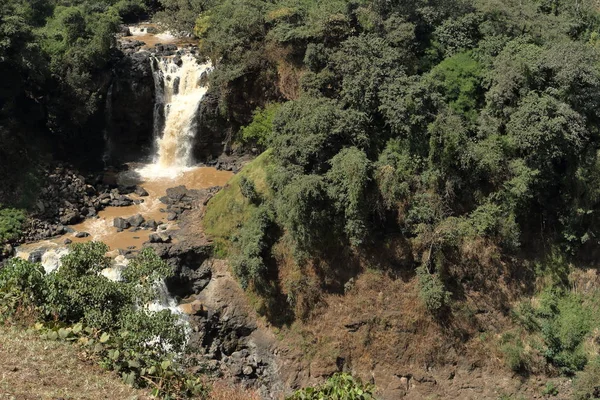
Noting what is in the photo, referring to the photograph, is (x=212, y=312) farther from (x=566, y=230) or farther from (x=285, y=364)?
(x=566, y=230)

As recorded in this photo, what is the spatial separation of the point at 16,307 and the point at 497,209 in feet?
61.7

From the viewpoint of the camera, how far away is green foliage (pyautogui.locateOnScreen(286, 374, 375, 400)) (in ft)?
38.2

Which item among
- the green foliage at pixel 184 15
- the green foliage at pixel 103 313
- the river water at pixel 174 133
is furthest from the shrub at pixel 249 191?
the green foliage at pixel 184 15

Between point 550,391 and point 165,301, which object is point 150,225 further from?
point 550,391

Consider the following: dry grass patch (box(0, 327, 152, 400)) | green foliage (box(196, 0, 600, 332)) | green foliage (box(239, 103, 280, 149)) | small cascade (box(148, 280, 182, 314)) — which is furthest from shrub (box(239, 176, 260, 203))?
dry grass patch (box(0, 327, 152, 400))

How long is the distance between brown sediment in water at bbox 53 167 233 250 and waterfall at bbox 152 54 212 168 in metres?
1.75

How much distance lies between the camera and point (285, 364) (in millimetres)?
23906

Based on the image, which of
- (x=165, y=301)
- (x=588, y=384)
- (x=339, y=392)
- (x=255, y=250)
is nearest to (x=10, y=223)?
(x=165, y=301)

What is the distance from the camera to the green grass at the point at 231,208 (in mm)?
27281

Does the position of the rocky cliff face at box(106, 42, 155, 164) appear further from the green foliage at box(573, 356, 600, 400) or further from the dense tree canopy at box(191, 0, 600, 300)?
the green foliage at box(573, 356, 600, 400)

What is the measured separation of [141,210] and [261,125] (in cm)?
830

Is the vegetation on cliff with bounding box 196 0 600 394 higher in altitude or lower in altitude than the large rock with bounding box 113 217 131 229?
higher

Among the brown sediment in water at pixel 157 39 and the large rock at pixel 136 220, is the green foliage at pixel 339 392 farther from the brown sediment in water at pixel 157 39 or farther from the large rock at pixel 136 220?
the brown sediment in water at pixel 157 39

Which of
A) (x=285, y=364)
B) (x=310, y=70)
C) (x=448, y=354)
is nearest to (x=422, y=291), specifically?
(x=448, y=354)
